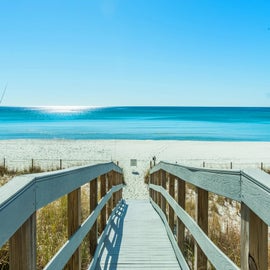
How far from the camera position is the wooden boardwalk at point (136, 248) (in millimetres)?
3807

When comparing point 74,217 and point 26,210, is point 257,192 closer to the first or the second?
point 26,210

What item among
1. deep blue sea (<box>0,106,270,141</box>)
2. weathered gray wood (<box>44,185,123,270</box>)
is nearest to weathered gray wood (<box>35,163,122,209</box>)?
weathered gray wood (<box>44,185,123,270</box>)

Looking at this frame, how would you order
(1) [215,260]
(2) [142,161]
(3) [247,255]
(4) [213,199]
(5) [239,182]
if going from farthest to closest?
(2) [142,161] < (4) [213,199] < (1) [215,260] < (5) [239,182] < (3) [247,255]

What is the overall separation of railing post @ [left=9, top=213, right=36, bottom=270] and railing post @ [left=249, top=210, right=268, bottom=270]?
0.94 m

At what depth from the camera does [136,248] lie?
4.38m

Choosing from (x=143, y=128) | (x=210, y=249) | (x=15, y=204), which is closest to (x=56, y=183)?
(x=15, y=204)

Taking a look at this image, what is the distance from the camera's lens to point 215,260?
2197mm

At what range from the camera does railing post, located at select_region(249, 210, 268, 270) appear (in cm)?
158

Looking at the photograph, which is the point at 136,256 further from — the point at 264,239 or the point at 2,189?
the point at 2,189

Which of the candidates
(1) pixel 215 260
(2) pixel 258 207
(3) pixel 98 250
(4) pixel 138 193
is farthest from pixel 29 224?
(4) pixel 138 193

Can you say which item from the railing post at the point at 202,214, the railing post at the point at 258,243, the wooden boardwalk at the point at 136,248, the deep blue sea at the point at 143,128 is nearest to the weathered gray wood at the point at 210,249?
the railing post at the point at 202,214

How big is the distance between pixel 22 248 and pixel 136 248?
306 cm

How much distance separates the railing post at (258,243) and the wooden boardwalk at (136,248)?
88.1 inches

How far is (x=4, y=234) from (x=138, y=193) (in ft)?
44.0
